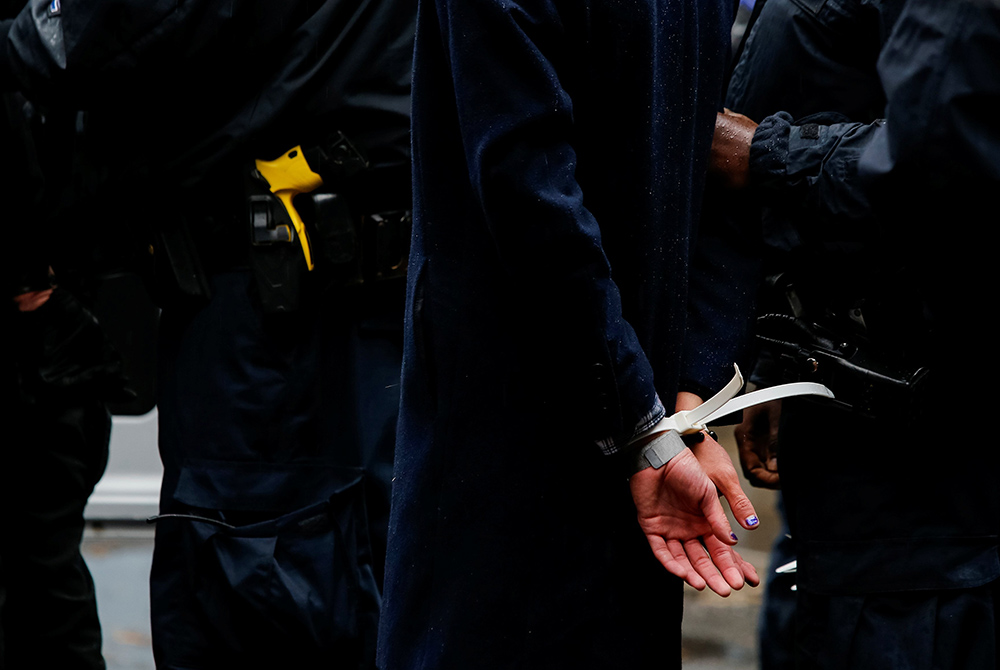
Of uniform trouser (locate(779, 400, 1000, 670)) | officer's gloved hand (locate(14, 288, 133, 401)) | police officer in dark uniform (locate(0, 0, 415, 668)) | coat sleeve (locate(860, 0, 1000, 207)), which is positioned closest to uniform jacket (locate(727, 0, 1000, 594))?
uniform trouser (locate(779, 400, 1000, 670))

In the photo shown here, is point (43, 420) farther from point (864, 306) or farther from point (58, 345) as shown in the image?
point (864, 306)

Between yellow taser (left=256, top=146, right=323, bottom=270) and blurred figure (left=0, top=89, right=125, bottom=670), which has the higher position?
yellow taser (left=256, top=146, right=323, bottom=270)

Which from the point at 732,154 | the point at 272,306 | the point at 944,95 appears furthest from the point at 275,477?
Answer: the point at 944,95

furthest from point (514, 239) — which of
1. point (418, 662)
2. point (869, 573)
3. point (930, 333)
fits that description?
point (869, 573)

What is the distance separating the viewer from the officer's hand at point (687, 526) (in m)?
1.25

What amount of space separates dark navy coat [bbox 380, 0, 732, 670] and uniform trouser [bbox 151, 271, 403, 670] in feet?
3.20

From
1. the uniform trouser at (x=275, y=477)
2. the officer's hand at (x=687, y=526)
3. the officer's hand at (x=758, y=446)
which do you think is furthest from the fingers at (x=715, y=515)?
the uniform trouser at (x=275, y=477)

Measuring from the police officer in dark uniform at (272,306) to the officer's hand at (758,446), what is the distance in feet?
2.45

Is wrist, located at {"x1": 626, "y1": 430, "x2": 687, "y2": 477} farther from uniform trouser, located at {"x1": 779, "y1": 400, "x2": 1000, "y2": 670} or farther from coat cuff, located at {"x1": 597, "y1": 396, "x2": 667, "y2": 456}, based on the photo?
uniform trouser, located at {"x1": 779, "y1": 400, "x2": 1000, "y2": 670}

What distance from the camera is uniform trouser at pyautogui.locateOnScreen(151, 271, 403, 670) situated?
234 centimetres

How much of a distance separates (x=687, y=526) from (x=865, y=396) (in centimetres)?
64

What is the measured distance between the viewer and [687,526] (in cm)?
129

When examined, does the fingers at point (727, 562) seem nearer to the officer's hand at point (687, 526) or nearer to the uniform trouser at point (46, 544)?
the officer's hand at point (687, 526)

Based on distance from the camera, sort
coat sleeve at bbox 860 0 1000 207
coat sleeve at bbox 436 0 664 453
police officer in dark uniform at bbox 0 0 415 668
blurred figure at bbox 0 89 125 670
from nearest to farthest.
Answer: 1. coat sleeve at bbox 436 0 664 453
2. coat sleeve at bbox 860 0 1000 207
3. police officer in dark uniform at bbox 0 0 415 668
4. blurred figure at bbox 0 89 125 670
